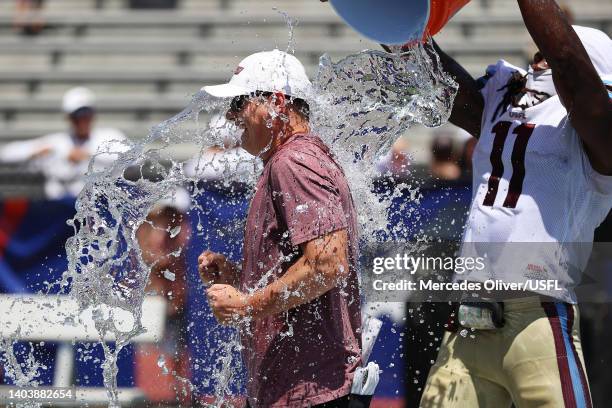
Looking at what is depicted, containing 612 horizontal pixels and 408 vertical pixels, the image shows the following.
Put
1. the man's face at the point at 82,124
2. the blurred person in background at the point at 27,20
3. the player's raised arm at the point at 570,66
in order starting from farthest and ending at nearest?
1. the blurred person in background at the point at 27,20
2. the man's face at the point at 82,124
3. the player's raised arm at the point at 570,66

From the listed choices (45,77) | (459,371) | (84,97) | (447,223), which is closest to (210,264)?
(459,371)

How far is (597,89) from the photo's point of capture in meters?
3.01

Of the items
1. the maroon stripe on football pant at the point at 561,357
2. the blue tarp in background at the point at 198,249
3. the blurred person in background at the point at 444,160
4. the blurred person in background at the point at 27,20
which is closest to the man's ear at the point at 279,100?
the maroon stripe on football pant at the point at 561,357

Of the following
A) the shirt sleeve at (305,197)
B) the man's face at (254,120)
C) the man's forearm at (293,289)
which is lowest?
the man's forearm at (293,289)

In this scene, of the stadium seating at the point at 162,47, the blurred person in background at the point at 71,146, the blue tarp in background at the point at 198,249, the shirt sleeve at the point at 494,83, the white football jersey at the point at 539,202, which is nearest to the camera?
the white football jersey at the point at 539,202

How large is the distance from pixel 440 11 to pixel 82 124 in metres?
5.06

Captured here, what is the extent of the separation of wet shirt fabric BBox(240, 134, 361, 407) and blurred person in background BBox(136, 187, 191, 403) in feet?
5.20

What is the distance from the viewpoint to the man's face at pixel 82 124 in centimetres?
755

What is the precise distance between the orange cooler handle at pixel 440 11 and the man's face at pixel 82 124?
16.1 feet

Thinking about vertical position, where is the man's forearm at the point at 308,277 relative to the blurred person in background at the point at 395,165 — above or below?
below

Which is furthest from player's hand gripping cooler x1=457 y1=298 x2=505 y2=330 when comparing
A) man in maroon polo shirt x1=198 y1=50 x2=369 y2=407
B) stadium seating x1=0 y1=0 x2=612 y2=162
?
stadium seating x1=0 y1=0 x2=612 y2=162

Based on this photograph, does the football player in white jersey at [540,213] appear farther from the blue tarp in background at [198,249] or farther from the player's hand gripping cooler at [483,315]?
the blue tarp in background at [198,249]

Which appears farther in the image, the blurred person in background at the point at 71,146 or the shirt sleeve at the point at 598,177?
the blurred person in background at the point at 71,146

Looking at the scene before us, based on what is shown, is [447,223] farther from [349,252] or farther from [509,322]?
[349,252]
